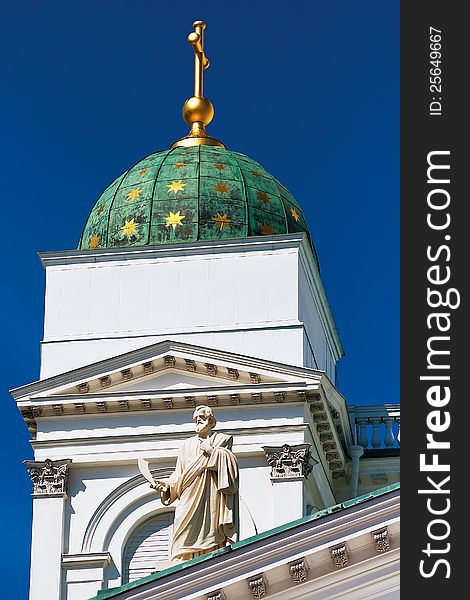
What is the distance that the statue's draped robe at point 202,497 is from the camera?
3334cm

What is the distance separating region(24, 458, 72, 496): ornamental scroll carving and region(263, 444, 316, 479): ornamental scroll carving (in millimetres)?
4114

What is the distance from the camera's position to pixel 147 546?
50.7m

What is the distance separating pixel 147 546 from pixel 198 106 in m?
12.5

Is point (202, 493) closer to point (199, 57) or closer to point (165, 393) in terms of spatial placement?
point (165, 393)

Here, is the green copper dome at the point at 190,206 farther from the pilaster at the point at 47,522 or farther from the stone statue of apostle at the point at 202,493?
the stone statue of apostle at the point at 202,493

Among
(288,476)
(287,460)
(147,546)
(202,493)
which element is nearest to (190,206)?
(287,460)

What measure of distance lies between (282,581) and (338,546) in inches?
32.4

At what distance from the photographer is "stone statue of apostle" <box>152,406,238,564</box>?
3338 centimetres

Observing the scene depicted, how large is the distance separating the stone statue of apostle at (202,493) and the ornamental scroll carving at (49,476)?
1636cm

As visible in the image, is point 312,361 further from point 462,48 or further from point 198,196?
point 462,48

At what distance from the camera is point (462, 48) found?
95.9 feet

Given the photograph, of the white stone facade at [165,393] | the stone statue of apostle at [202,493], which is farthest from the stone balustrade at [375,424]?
the stone statue of apostle at [202,493]

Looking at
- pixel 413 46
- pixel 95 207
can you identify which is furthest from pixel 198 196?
pixel 413 46

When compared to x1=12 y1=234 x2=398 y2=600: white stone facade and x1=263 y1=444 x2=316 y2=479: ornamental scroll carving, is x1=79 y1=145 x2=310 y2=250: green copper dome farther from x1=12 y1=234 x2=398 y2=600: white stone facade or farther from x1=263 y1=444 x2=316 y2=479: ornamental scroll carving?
x1=263 y1=444 x2=316 y2=479: ornamental scroll carving
